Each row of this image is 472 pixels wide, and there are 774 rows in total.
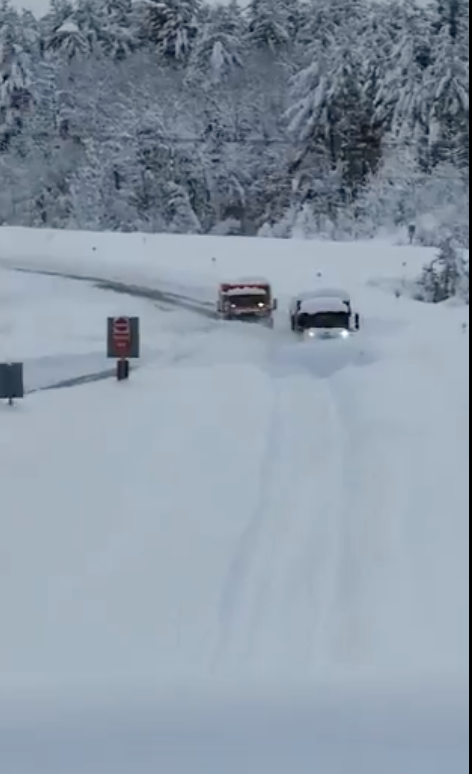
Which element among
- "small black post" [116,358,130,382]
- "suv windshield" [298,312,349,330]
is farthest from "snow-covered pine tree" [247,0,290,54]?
"small black post" [116,358,130,382]

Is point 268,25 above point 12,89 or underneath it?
above

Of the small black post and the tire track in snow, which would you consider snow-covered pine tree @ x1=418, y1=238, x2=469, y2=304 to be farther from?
the tire track in snow

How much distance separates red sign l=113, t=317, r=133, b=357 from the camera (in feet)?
75.0

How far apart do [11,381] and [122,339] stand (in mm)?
3641

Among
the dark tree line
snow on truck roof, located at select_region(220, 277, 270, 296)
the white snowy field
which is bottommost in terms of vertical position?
the white snowy field

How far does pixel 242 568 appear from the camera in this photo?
34.8 ft

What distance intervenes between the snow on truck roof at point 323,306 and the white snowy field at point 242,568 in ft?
18.4

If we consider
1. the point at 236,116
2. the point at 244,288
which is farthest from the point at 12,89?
the point at 244,288

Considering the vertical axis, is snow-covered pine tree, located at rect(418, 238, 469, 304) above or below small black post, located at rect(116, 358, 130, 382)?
above

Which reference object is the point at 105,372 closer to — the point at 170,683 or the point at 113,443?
the point at 113,443

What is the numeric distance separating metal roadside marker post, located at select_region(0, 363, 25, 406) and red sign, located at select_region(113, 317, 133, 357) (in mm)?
3525

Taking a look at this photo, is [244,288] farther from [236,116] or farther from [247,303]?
[236,116]

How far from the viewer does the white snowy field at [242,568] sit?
23.1 feet

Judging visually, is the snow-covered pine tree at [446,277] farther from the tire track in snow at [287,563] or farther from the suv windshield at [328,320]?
the tire track in snow at [287,563]
